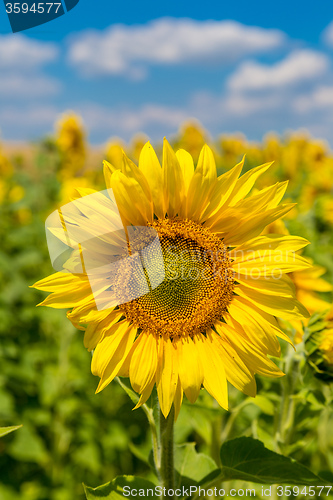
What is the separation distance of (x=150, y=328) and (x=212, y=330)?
186 millimetres

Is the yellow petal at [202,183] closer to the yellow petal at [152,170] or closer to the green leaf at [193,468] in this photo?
the yellow petal at [152,170]

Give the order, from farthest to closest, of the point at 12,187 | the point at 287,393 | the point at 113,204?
the point at 12,187
the point at 287,393
the point at 113,204

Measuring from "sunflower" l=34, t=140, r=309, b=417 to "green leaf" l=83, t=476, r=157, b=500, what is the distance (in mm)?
321

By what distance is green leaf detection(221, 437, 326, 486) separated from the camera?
117 cm

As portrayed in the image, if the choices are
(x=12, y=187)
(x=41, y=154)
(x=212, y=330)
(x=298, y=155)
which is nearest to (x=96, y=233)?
(x=212, y=330)

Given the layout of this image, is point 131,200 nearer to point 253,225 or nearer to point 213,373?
point 253,225

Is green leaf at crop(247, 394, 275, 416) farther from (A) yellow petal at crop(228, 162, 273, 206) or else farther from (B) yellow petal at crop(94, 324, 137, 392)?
(A) yellow petal at crop(228, 162, 273, 206)

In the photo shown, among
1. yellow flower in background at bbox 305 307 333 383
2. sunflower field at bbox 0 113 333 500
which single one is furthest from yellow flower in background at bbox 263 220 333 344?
yellow flower in background at bbox 305 307 333 383

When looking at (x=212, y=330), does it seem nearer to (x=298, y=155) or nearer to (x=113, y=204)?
Result: (x=113, y=204)

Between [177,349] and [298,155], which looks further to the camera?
[298,155]

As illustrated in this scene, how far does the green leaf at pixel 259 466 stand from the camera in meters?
1.17

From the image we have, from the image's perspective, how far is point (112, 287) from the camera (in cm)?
124

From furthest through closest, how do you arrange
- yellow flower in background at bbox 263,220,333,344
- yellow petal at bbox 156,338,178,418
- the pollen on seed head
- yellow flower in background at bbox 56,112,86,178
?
yellow flower in background at bbox 56,112,86,178, yellow flower in background at bbox 263,220,333,344, the pollen on seed head, yellow petal at bbox 156,338,178,418

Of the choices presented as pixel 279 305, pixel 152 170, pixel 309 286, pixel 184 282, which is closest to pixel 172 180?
pixel 152 170
